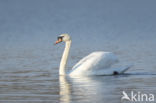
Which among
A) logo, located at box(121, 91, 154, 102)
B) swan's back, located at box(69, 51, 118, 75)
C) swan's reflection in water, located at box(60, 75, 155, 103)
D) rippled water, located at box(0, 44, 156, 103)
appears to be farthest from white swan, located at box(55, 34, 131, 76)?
logo, located at box(121, 91, 154, 102)

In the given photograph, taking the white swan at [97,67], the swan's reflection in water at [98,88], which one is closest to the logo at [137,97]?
the swan's reflection in water at [98,88]

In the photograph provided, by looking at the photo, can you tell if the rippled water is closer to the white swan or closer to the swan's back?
the white swan

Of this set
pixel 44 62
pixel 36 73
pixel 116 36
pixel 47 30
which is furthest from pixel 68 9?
pixel 36 73

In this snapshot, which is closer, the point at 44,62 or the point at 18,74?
the point at 18,74

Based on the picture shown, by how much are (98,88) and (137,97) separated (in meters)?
1.50

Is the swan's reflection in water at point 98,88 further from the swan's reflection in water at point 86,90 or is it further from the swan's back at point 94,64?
the swan's back at point 94,64

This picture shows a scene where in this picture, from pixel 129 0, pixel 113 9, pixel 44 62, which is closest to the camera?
pixel 44 62

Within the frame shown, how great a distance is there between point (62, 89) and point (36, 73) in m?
3.11

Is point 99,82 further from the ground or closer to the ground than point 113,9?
closer to the ground

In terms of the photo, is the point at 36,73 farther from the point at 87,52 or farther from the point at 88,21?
the point at 88,21

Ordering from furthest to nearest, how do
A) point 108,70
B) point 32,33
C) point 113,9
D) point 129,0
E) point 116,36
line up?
point 129,0 → point 113,9 → point 32,33 → point 116,36 → point 108,70

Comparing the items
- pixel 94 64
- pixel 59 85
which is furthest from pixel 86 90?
pixel 94 64

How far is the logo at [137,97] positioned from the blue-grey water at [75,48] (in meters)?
0.15

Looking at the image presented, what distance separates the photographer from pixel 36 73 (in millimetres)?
15438
